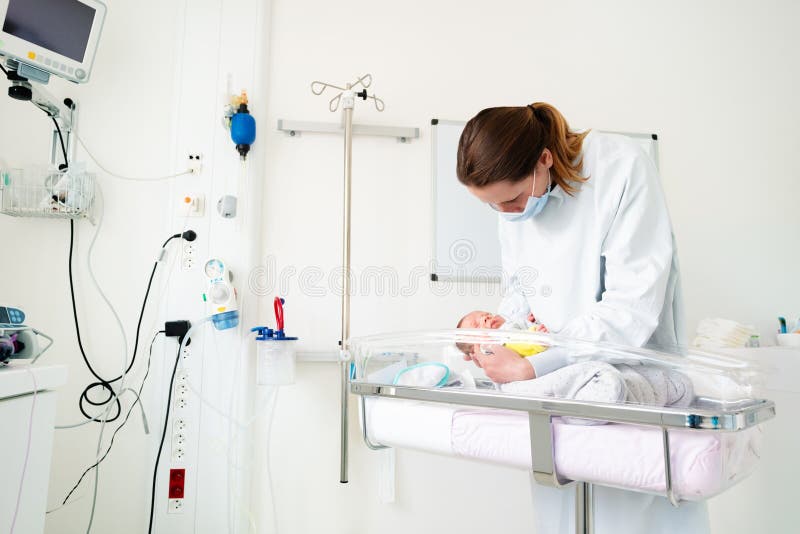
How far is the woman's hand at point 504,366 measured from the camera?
96cm

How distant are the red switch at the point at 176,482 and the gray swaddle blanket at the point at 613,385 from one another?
1518 mm

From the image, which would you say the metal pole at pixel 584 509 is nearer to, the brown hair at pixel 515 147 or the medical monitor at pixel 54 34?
the brown hair at pixel 515 147

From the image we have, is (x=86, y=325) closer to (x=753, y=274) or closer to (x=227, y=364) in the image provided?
(x=227, y=364)

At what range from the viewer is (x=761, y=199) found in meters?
2.43

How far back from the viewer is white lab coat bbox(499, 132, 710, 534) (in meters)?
Answer: 1.06

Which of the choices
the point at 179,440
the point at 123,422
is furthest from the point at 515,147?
the point at 123,422

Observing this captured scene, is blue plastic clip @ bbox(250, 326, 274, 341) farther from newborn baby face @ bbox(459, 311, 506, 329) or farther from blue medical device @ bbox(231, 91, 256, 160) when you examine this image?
newborn baby face @ bbox(459, 311, 506, 329)

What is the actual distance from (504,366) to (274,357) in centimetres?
113

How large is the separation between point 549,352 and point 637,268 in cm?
30

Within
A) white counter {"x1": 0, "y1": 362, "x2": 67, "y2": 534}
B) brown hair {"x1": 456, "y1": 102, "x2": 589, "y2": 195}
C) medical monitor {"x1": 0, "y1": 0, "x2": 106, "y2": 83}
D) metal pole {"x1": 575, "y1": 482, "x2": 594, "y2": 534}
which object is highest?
medical monitor {"x1": 0, "y1": 0, "x2": 106, "y2": 83}

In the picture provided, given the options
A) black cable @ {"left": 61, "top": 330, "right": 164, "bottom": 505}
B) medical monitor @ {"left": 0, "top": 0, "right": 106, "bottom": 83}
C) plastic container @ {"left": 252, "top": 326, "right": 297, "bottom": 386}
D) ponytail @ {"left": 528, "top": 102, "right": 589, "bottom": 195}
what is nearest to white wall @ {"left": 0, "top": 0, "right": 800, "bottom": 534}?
black cable @ {"left": 61, "top": 330, "right": 164, "bottom": 505}

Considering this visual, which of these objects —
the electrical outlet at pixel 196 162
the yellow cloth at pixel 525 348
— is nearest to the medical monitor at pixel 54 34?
the electrical outlet at pixel 196 162

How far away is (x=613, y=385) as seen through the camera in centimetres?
83

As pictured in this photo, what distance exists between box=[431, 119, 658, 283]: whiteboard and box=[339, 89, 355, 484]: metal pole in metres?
0.39
